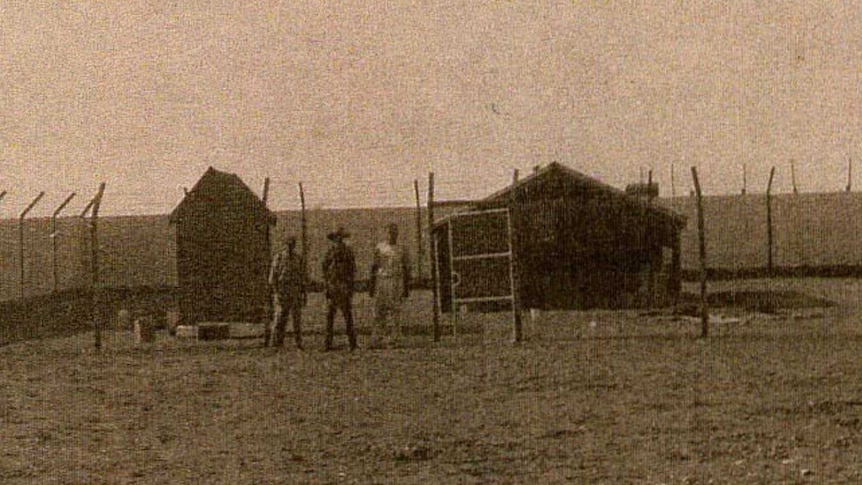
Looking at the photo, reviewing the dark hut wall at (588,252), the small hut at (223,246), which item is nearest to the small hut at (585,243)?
the dark hut wall at (588,252)

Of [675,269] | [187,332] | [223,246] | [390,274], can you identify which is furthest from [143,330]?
[675,269]

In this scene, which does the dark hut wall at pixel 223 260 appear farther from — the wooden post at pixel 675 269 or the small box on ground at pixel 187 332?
the wooden post at pixel 675 269

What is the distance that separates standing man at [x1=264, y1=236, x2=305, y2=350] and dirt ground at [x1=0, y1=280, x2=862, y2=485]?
555 millimetres

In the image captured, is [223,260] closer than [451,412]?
No

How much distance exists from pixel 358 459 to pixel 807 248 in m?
38.4

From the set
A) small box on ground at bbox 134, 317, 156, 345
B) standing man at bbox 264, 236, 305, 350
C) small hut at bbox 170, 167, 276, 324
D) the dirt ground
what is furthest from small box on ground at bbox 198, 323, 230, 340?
standing man at bbox 264, 236, 305, 350

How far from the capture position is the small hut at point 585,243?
2730 centimetres

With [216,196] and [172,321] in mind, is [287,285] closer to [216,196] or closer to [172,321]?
[172,321]

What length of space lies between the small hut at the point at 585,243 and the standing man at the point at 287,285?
9.12 meters

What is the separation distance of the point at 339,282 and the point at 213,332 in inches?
174

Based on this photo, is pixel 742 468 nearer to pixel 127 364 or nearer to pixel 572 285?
pixel 127 364

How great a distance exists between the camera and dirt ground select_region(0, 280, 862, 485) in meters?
8.37

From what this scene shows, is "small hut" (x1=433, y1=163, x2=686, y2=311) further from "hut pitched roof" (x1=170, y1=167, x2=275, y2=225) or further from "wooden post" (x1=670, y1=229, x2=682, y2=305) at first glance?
"hut pitched roof" (x1=170, y1=167, x2=275, y2=225)

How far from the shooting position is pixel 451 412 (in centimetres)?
1112
